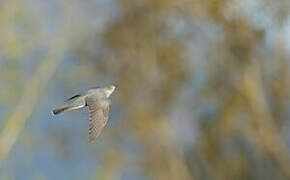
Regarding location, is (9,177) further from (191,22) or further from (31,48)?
(191,22)

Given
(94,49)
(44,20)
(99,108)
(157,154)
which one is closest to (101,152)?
(157,154)

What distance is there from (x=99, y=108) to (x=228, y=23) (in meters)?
6.94

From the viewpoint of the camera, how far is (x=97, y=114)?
5.18 m

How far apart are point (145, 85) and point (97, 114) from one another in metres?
7.11

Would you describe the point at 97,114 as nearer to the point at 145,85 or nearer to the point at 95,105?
the point at 95,105

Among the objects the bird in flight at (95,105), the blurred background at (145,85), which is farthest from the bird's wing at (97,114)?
the blurred background at (145,85)

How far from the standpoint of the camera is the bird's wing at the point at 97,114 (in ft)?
16.4

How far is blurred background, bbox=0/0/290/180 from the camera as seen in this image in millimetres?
11695

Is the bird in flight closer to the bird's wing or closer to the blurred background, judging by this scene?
the bird's wing

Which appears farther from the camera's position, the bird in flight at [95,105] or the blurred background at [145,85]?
the blurred background at [145,85]

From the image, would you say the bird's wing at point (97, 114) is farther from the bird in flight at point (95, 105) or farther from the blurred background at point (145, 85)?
the blurred background at point (145, 85)

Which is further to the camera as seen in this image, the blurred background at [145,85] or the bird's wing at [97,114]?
the blurred background at [145,85]

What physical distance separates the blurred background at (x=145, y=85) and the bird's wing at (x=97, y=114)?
631 centimetres

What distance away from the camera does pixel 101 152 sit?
1253cm
